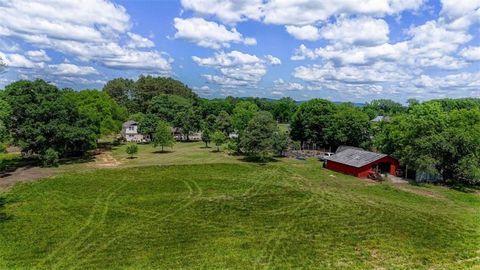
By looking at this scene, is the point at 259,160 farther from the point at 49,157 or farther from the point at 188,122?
the point at 49,157

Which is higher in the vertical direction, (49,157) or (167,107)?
(167,107)

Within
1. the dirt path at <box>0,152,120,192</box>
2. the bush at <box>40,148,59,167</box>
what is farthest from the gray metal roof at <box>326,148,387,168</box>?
the bush at <box>40,148,59,167</box>

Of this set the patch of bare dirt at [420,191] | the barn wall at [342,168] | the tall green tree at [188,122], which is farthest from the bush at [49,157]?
the patch of bare dirt at [420,191]

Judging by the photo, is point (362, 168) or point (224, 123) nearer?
point (362, 168)

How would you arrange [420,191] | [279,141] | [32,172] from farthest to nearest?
[279,141]
[32,172]
[420,191]

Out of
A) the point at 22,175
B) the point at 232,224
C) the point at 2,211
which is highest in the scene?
the point at 22,175

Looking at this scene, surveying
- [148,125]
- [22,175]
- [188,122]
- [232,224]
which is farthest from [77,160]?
[232,224]
